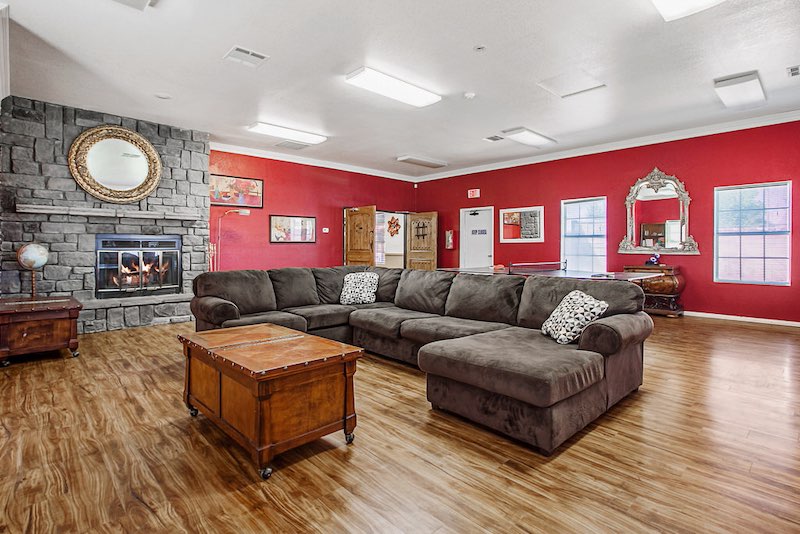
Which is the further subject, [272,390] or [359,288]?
[359,288]

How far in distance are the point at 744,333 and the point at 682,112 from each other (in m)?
2.85

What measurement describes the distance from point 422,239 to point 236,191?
422cm

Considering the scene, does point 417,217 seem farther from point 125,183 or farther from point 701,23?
point 701,23

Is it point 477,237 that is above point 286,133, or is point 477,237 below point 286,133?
below

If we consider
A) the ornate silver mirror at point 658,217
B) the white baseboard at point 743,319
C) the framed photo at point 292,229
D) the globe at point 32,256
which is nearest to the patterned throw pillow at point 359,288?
the framed photo at point 292,229

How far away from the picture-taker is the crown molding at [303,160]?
6.97 m

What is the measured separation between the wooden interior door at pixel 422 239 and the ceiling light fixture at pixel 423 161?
1.12 meters

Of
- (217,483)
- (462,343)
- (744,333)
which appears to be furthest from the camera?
(744,333)

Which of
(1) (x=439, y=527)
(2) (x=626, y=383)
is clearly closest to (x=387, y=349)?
(2) (x=626, y=383)

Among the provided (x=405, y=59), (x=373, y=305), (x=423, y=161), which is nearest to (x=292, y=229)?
(x=423, y=161)

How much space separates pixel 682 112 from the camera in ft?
17.4

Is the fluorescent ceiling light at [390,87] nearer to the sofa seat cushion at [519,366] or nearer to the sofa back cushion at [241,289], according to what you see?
the sofa back cushion at [241,289]

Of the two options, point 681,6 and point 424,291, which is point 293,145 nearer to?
point 424,291

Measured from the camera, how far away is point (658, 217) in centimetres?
654
